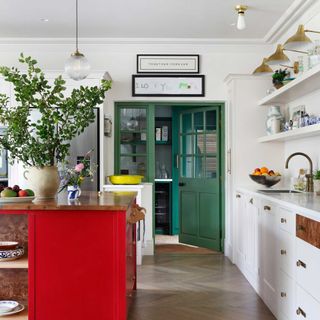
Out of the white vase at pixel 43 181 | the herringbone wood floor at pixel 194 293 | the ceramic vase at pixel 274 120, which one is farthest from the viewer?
the ceramic vase at pixel 274 120

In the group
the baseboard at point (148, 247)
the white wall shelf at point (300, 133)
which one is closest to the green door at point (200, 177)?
the baseboard at point (148, 247)

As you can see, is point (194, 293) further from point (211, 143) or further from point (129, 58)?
point (129, 58)

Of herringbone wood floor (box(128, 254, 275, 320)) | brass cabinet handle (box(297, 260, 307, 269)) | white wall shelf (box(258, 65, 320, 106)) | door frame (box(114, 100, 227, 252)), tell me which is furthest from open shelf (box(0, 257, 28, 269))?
door frame (box(114, 100, 227, 252))

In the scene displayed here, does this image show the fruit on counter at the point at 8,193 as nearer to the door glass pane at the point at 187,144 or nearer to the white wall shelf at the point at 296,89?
the white wall shelf at the point at 296,89

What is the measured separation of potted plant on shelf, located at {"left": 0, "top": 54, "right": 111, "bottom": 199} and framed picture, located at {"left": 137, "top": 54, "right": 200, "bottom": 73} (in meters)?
2.77

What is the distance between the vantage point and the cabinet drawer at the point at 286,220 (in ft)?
9.81

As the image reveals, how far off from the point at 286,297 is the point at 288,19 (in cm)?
305

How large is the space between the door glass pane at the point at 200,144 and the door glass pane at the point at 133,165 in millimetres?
724

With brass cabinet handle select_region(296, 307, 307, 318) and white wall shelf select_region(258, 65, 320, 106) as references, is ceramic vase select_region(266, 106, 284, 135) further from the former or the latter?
brass cabinet handle select_region(296, 307, 307, 318)

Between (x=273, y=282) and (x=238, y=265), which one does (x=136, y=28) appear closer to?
(x=238, y=265)

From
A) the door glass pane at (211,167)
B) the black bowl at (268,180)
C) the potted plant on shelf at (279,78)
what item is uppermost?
the potted plant on shelf at (279,78)

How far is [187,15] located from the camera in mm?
4859

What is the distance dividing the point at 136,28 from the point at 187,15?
0.73 meters

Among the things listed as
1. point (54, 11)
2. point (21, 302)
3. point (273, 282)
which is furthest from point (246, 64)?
point (21, 302)
